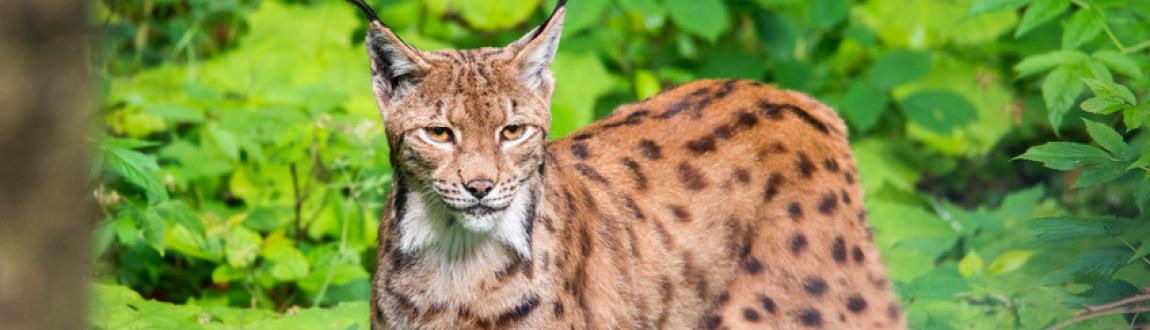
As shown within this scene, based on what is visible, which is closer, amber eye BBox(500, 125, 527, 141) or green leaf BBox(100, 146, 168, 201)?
amber eye BBox(500, 125, 527, 141)

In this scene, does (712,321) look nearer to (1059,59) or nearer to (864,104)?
(1059,59)

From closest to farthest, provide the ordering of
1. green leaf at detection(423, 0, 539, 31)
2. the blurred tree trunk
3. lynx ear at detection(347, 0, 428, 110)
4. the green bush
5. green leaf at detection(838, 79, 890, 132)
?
1. the blurred tree trunk
2. lynx ear at detection(347, 0, 428, 110)
3. the green bush
4. green leaf at detection(838, 79, 890, 132)
5. green leaf at detection(423, 0, 539, 31)

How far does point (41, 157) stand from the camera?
8.64 feet

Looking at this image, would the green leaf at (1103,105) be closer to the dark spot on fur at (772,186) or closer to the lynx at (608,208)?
the lynx at (608,208)

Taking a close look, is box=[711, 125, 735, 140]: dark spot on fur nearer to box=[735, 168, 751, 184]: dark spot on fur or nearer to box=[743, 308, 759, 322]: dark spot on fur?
box=[735, 168, 751, 184]: dark spot on fur

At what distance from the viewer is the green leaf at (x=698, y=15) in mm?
8174

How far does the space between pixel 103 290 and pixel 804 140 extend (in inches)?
117

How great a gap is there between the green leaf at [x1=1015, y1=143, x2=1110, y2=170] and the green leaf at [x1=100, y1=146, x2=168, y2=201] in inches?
135

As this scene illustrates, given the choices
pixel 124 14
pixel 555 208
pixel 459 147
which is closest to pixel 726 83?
pixel 555 208

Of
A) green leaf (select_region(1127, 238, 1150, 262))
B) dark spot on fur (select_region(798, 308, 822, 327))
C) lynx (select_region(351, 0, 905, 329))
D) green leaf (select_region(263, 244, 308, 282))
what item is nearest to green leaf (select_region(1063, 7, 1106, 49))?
lynx (select_region(351, 0, 905, 329))

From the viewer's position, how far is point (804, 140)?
5.87 m

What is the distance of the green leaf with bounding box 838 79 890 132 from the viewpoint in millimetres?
8750

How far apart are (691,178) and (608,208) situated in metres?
0.38

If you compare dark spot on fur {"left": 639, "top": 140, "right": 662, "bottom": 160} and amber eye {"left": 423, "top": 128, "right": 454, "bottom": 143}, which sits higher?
dark spot on fur {"left": 639, "top": 140, "right": 662, "bottom": 160}
